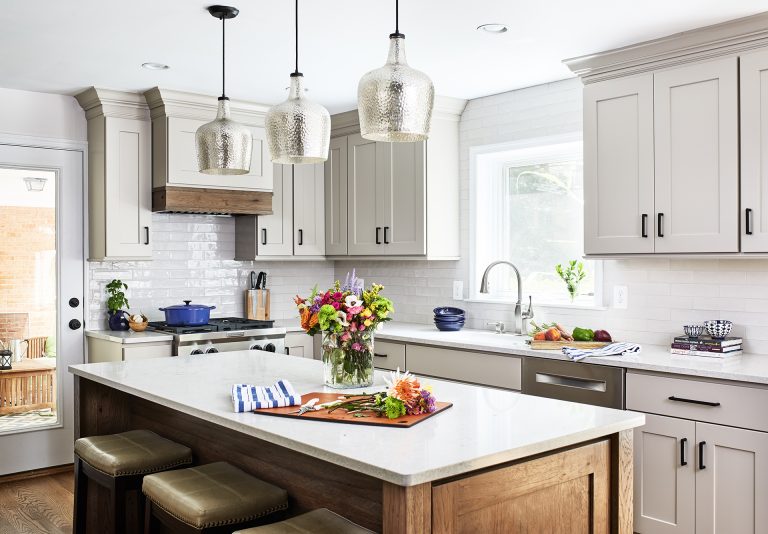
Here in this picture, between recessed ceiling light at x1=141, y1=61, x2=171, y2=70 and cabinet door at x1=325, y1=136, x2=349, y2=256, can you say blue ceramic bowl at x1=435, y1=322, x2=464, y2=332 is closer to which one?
cabinet door at x1=325, y1=136, x2=349, y2=256

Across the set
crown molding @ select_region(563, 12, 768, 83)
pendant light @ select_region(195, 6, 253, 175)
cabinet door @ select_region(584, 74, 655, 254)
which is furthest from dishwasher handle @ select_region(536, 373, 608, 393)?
pendant light @ select_region(195, 6, 253, 175)

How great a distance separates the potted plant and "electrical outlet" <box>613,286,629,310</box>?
10.5 ft

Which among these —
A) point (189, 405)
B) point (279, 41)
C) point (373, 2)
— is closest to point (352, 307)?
point (189, 405)

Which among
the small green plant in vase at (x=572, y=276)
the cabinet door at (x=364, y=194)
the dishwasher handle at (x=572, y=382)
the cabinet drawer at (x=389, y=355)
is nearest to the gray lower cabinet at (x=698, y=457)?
the dishwasher handle at (x=572, y=382)

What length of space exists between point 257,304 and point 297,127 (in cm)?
365

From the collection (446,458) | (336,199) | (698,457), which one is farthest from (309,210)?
(446,458)

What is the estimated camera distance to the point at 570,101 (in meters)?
4.70

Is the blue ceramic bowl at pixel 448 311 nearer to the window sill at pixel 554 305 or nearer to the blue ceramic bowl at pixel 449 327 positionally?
the blue ceramic bowl at pixel 449 327

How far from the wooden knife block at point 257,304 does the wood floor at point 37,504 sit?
168 cm

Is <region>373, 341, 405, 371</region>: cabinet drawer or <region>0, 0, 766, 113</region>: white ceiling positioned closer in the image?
<region>0, 0, 766, 113</region>: white ceiling

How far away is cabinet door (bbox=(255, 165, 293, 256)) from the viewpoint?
578 cm

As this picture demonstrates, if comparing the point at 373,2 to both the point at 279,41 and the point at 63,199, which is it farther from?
the point at 63,199

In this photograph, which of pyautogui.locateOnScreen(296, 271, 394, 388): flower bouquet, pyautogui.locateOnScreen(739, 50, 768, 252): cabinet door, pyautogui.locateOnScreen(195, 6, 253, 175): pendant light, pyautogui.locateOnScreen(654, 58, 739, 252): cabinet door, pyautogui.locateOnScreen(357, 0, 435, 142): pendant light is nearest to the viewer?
pyautogui.locateOnScreen(357, 0, 435, 142): pendant light

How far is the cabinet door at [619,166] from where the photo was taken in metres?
3.95
